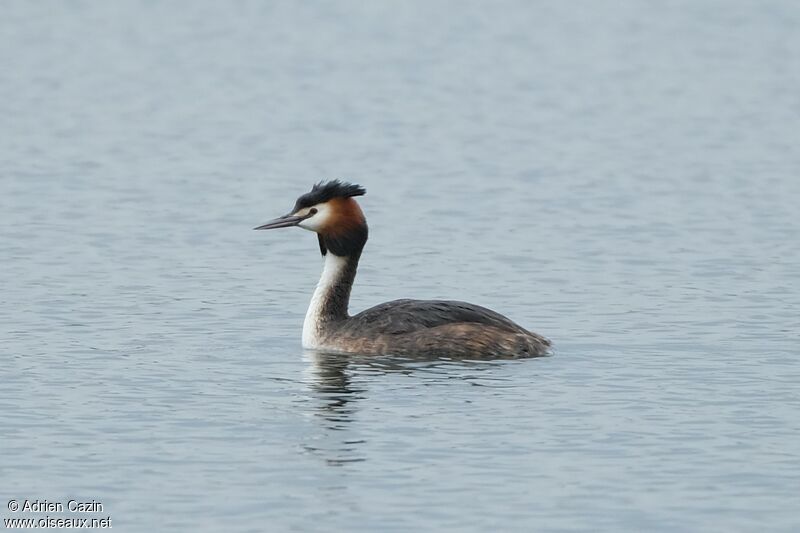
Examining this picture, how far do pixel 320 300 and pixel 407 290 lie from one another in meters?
2.60

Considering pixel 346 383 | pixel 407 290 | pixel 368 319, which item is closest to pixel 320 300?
pixel 368 319

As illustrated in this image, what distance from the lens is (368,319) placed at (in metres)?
16.5

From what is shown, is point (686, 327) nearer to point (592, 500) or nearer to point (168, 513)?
point (592, 500)

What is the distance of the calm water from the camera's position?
12281 mm

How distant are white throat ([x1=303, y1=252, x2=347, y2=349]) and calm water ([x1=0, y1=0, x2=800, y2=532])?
28 centimetres

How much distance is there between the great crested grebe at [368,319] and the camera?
16.0 meters

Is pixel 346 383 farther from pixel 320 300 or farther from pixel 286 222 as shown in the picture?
pixel 286 222

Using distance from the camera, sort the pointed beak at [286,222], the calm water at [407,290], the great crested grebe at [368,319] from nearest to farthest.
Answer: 1. the calm water at [407,290]
2. the great crested grebe at [368,319]
3. the pointed beak at [286,222]

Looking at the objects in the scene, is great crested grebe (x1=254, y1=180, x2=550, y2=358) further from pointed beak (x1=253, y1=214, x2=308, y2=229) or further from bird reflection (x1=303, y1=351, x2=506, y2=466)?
bird reflection (x1=303, y1=351, x2=506, y2=466)

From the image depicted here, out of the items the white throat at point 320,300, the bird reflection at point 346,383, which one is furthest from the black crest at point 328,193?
the bird reflection at point 346,383

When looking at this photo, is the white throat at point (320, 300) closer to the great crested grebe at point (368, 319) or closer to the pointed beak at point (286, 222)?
the great crested grebe at point (368, 319)

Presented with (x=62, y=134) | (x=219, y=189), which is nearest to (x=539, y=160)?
(x=219, y=189)

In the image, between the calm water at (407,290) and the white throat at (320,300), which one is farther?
the white throat at (320,300)

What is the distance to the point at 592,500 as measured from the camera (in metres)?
11.9
